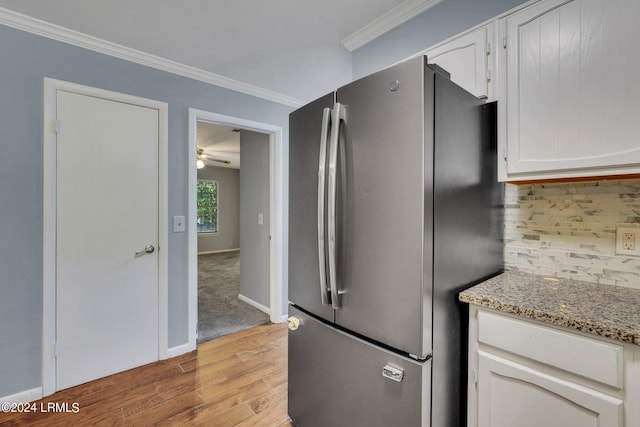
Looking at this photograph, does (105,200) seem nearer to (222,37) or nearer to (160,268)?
(160,268)

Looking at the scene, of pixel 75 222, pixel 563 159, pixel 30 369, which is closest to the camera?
pixel 563 159

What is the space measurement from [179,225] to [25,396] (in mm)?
1397

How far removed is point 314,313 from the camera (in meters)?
1.34

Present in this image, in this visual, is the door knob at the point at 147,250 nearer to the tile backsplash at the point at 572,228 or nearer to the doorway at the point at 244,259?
the doorway at the point at 244,259

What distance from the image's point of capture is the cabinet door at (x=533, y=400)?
82 cm

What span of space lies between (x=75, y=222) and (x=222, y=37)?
1654mm

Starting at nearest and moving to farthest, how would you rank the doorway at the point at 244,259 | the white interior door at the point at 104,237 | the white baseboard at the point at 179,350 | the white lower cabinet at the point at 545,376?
1. the white lower cabinet at the point at 545,376
2. the white interior door at the point at 104,237
3. the white baseboard at the point at 179,350
4. the doorway at the point at 244,259

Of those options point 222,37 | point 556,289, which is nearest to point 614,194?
point 556,289

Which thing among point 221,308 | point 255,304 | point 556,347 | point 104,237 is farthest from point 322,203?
point 221,308

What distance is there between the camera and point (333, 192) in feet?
3.72

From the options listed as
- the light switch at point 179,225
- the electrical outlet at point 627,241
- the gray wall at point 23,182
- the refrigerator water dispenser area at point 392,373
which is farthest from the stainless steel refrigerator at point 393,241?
the gray wall at point 23,182

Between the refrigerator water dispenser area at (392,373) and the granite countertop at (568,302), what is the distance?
361mm

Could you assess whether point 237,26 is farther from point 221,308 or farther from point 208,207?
point 208,207

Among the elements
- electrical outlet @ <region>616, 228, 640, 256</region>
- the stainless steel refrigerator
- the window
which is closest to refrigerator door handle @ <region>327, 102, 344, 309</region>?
the stainless steel refrigerator
